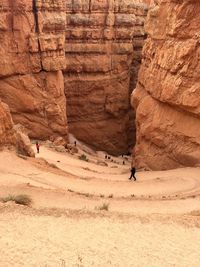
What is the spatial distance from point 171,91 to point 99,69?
14952 millimetres

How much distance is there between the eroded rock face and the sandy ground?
18.5 m

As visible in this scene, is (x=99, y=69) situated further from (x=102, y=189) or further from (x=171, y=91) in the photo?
(x=102, y=189)

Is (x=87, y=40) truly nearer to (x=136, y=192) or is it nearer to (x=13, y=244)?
(x=136, y=192)

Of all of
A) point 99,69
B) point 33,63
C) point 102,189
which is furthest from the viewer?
point 99,69

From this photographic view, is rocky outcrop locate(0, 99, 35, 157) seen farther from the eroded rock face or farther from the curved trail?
the eroded rock face

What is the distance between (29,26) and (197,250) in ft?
59.8

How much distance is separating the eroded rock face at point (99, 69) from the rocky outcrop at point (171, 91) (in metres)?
10.4

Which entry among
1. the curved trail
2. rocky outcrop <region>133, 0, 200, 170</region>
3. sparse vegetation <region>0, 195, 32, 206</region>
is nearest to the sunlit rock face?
rocky outcrop <region>133, 0, 200, 170</region>

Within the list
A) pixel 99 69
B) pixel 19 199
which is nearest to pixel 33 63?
pixel 99 69

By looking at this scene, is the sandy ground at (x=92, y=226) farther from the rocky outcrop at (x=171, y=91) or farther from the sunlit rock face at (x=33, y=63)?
the sunlit rock face at (x=33, y=63)

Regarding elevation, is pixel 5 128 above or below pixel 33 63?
above

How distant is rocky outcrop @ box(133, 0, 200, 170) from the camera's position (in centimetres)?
1609

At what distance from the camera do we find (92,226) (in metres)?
8.51

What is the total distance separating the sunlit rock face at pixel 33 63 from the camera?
22531 millimetres
